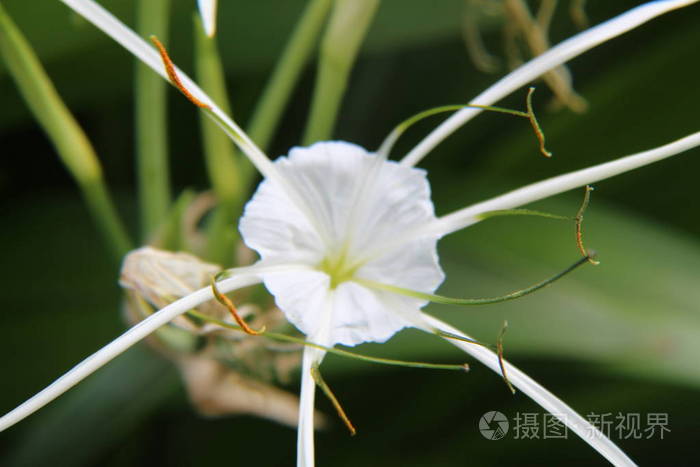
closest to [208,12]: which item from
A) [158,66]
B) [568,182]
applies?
[158,66]

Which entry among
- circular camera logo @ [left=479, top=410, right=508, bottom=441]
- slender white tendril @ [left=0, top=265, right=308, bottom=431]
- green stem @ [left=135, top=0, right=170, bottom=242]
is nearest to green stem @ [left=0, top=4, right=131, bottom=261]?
green stem @ [left=135, top=0, right=170, bottom=242]

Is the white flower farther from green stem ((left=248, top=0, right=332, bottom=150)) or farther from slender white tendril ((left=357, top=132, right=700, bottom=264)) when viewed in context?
green stem ((left=248, top=0, right=332, bottom=150))

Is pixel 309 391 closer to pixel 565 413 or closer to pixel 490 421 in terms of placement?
pixel 565 413

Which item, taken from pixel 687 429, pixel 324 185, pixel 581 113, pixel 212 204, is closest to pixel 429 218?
pixel 324 185

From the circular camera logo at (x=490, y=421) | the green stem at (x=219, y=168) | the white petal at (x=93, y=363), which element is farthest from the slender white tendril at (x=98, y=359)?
the circular camera logo at (x=490, y=421)

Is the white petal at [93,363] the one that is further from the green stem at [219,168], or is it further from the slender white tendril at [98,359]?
the green stem at [219,168]

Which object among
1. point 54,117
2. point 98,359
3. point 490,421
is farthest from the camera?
point 490,421
